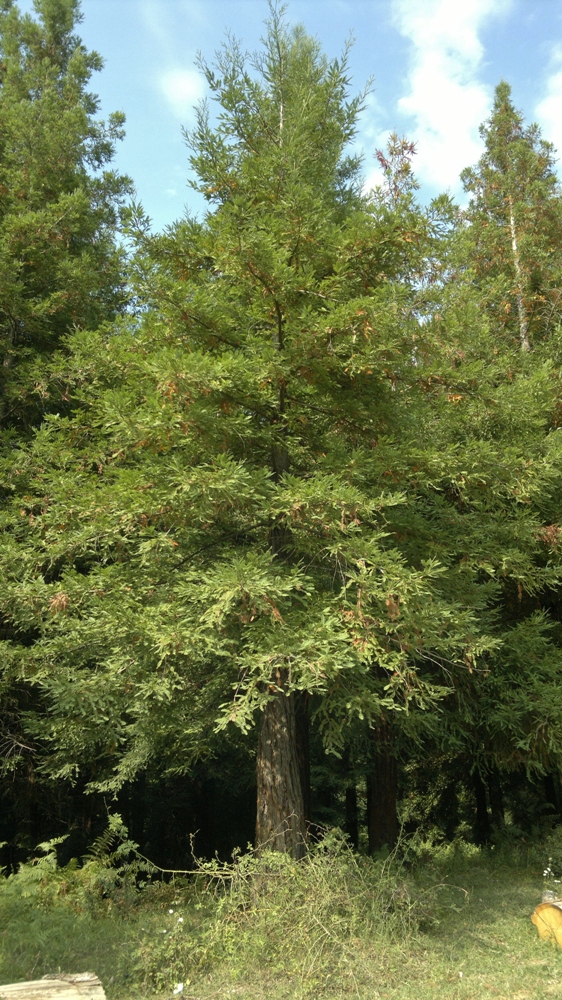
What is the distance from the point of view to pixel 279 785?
8.33 metres

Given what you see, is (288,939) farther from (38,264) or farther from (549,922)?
(38,264)

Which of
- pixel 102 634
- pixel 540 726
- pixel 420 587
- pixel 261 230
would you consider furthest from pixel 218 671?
pixel 261 230

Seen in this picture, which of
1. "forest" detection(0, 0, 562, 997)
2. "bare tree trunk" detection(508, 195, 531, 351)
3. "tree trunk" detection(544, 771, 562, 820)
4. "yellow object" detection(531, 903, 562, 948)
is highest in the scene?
"bare tree trunk" detection(508, 195, 531, 351)

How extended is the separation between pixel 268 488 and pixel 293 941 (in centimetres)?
418

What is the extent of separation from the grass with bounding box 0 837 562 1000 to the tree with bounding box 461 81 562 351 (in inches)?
401

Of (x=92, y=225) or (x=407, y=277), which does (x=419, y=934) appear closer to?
(x=407, y=277)

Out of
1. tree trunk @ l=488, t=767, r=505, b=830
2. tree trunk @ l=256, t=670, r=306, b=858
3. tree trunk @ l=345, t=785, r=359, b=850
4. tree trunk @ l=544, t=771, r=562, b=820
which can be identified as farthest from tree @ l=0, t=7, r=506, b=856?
tree trunk @ l=345, t=785, r=359, b=850

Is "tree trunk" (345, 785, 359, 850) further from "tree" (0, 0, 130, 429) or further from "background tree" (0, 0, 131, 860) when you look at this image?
"tree" (0, 0, 130, 429)

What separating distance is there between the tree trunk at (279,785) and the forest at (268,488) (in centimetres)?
4

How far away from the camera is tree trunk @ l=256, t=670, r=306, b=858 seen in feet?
26.5

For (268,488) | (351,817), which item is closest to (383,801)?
(268,488)

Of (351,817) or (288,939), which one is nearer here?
(288,939)

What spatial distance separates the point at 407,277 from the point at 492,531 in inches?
142

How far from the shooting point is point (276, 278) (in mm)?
7492
